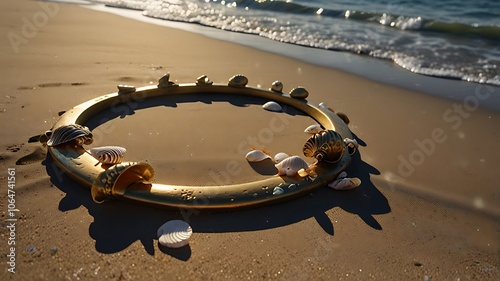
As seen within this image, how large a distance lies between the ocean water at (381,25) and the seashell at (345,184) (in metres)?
3.19

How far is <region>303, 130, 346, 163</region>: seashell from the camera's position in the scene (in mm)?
2223

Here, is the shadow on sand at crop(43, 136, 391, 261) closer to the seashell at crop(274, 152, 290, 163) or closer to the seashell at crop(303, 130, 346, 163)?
the seashell at crop(303, 130, 346, 163)

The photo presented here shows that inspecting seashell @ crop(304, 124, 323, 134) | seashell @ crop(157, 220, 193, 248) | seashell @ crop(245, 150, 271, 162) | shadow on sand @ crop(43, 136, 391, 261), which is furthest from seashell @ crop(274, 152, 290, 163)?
seashell @ crop(157, 220, 193, 248)

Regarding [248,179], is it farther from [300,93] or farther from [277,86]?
[277,86]

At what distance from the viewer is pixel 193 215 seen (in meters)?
1.91

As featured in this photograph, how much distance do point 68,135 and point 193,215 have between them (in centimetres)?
89

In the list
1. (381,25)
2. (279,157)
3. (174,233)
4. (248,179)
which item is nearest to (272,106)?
(279,157)

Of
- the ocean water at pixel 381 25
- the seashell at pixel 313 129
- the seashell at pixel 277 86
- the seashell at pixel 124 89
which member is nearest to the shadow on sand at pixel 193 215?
the seashell at pixel 313 129

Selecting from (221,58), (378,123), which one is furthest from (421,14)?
(378,123)

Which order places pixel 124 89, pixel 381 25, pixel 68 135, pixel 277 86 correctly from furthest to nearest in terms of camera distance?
pixel 381 25 → pixel 277 86 → pixel 124 89 → pixel 68 135

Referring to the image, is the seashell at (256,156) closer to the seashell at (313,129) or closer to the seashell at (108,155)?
the seashell at (313,129)

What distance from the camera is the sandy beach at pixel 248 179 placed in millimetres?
1665

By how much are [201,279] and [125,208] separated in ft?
1.88

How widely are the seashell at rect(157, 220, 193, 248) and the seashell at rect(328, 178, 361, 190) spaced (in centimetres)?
85
